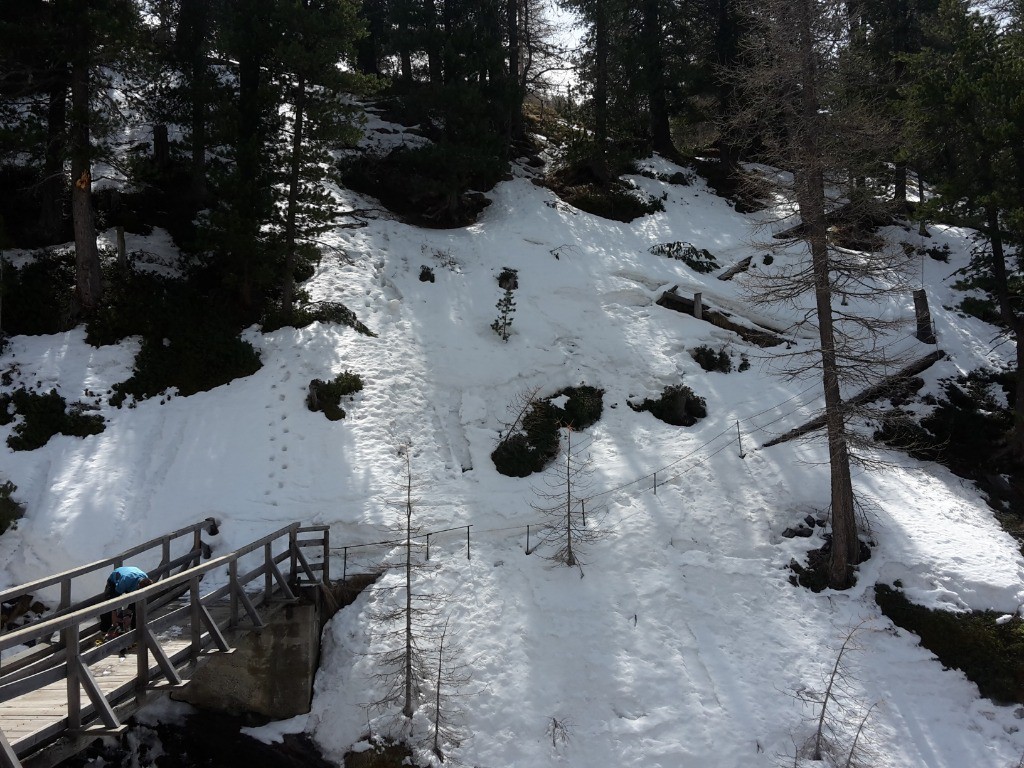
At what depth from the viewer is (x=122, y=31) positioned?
15.2 meters

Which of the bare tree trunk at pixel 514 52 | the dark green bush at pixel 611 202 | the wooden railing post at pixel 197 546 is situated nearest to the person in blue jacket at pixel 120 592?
the wooden railing post at pixel 197 546

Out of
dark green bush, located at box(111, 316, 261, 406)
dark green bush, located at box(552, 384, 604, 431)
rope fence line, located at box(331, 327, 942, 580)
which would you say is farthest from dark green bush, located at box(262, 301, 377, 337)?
rope fence line, located at box(331, 327, 942, 580)

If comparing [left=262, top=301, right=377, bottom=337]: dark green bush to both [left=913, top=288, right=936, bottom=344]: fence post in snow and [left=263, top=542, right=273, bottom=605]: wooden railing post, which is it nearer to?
[left=263, top=542, right=273, bottom=605]: wooden railing post

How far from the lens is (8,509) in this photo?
11930 mm

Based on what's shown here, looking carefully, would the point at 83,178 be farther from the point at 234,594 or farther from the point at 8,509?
the point at 234,594

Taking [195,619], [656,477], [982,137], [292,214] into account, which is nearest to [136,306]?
[292,214]

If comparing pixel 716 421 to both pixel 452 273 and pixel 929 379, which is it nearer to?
pixel 929 379

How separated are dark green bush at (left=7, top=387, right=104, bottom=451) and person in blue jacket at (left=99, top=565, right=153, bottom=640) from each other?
619 centimetres

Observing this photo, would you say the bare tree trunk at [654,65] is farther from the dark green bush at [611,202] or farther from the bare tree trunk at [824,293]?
the bare tree trunk at [824,293]

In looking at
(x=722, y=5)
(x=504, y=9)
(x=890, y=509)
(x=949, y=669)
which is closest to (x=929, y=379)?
(x=890, y=509)

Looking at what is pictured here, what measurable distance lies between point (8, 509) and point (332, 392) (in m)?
6.39

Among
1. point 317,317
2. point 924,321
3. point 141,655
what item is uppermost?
point 924,321

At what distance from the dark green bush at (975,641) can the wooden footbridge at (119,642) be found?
10293mm

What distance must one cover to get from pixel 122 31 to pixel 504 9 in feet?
64.1
